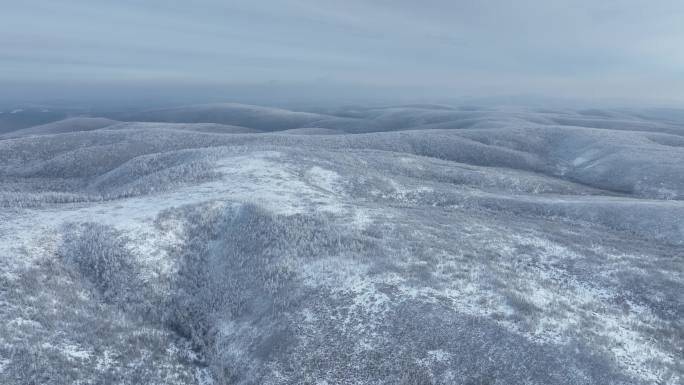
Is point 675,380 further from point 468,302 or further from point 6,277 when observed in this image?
point 6,277

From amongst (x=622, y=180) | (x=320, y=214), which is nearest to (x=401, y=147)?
(x=622, y=180)

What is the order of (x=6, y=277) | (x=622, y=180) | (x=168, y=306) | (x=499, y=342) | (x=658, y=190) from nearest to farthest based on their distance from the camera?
(x=499, y=342) < (x=6, y=277) < (x=168, y=306) < (x=658, y=190) < (x=622, y=180)

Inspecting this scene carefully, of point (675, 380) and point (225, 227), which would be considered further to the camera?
point (225, 227)

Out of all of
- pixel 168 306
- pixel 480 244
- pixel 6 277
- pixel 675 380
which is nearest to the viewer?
pixel 675 380

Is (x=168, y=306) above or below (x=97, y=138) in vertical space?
below

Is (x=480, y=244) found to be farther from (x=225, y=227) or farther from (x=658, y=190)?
(x=658, y=190)

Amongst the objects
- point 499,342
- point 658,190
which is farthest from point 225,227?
point 658,190
